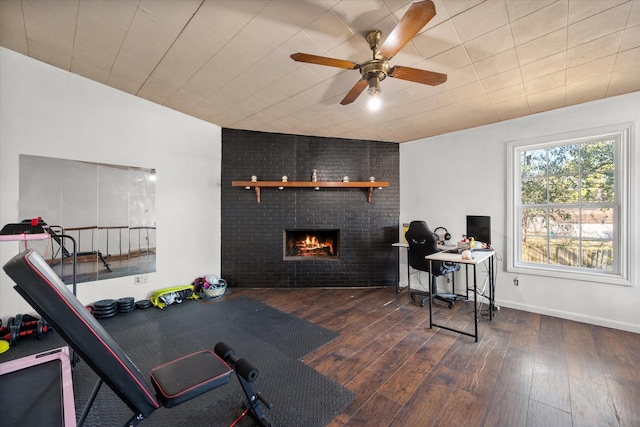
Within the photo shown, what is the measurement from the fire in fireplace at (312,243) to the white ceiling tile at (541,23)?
3.37 metres

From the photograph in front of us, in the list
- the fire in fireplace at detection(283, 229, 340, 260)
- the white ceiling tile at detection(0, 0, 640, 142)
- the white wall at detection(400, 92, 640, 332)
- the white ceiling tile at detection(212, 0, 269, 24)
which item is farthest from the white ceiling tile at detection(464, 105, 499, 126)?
the white ceiling tile at detection(212, 0, 269, 24)

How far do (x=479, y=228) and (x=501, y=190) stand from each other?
60 centimetres

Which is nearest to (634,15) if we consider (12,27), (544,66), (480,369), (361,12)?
(544,66)

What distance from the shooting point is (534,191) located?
3469 mm

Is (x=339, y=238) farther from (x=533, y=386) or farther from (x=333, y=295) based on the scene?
(x=533, y=386)

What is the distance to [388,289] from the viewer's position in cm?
433

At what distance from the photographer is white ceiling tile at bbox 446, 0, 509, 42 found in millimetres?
1696

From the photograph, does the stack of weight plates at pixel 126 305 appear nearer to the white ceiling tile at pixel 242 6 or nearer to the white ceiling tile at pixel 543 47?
the white ceiling tile at pixel 242 6

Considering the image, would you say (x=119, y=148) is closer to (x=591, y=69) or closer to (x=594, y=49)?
(x=594, y=49)

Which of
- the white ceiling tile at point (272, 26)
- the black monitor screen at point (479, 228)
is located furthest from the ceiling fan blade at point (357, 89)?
the black monitor screen at point (479, 228)

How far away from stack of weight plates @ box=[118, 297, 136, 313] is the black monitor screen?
15.5ft

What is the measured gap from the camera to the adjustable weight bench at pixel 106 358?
0.96 meters

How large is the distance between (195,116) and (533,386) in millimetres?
4910

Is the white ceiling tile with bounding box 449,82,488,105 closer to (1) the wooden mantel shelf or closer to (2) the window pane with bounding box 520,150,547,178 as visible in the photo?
(2) the window pane with bounding box 520,150,547,178
